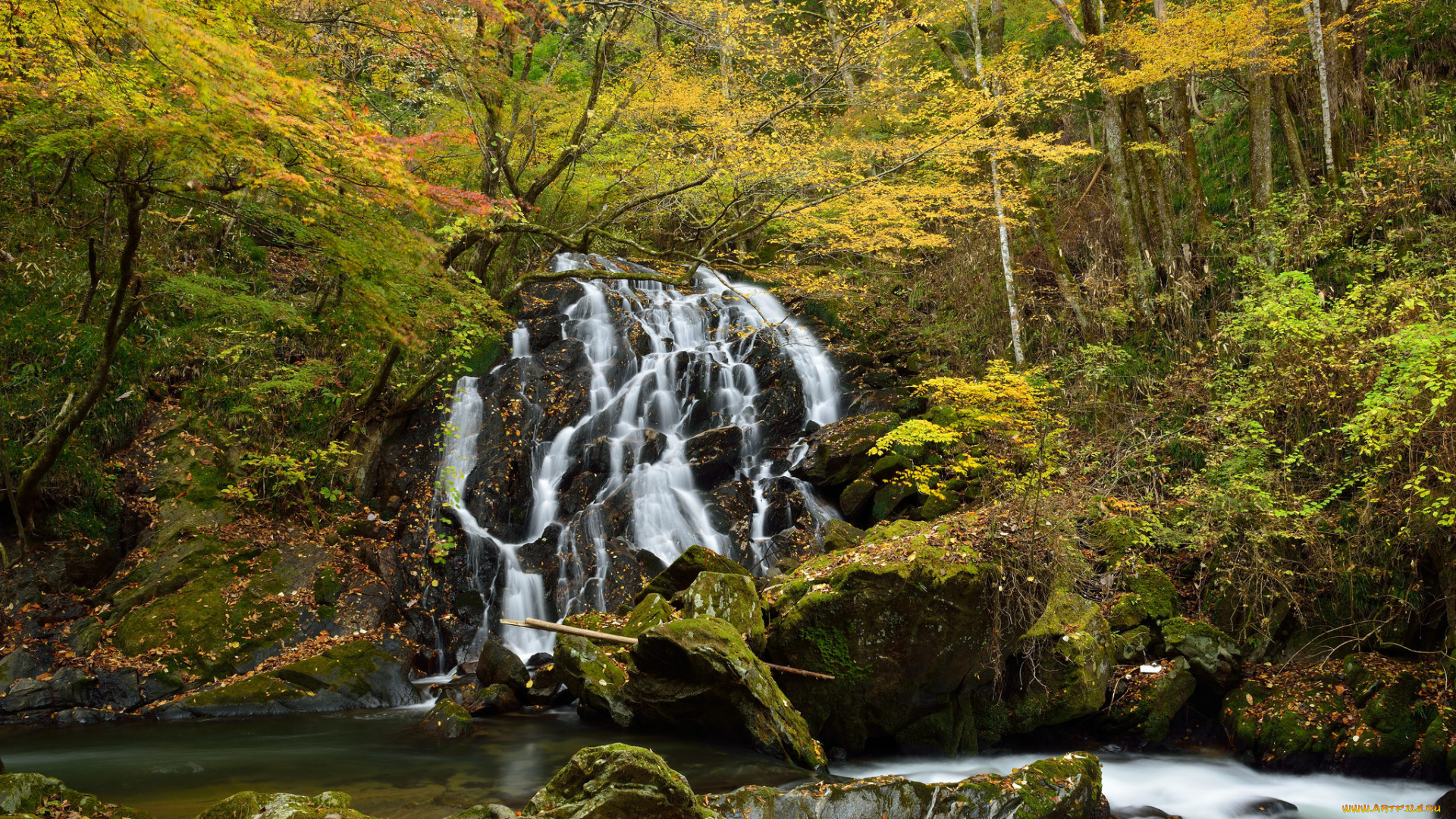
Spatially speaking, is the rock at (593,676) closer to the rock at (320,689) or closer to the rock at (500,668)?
the rock at (500,668)

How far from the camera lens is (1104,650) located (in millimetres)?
7383

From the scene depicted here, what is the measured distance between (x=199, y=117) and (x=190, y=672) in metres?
5.80

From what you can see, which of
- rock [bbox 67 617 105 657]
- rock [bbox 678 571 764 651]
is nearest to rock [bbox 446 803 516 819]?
rock [bbox 678 571 764 651]

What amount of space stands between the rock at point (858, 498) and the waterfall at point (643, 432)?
0.34m

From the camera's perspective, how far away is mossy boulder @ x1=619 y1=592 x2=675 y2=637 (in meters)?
7.40

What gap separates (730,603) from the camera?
23.7ft

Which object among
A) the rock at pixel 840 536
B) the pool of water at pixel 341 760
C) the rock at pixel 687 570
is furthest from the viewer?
the rock at pixel 840 536

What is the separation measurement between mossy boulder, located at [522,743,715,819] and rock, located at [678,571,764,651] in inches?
113

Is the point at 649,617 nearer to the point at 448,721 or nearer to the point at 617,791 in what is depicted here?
the point at 448,721

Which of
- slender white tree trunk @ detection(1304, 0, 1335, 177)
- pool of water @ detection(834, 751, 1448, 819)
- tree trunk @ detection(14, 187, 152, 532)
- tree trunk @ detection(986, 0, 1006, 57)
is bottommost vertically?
pool of water @ detection(834, 751, 1448, 819)

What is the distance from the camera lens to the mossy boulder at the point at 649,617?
740 centimetres

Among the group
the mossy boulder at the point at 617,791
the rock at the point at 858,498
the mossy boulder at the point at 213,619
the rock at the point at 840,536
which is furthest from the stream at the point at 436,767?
the rock at the point at 858,498

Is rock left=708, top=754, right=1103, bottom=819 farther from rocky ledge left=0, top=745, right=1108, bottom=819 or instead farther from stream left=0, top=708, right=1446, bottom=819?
stream left=0, top=708, right=1446, bottom=819

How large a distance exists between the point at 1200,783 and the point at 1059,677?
1287mm
